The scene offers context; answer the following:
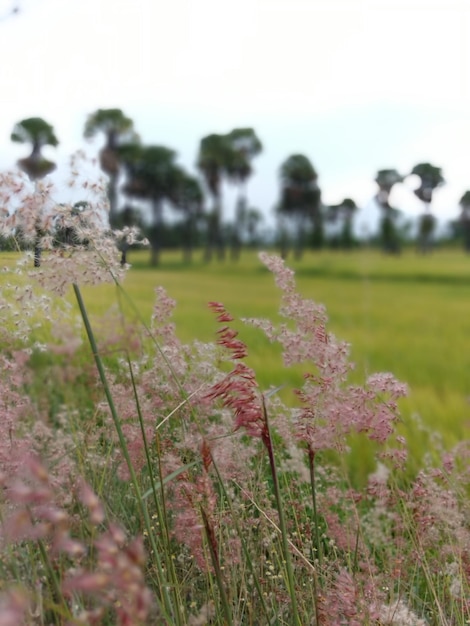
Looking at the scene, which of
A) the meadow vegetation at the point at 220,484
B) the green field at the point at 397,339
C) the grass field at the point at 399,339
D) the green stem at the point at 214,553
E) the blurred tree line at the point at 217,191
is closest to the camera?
the green stem at the point at 214,553

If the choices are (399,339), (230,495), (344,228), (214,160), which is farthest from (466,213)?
(230,495)

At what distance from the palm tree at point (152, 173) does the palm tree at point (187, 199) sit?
0.85 metres

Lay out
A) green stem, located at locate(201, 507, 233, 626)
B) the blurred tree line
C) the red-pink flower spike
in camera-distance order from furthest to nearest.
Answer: the blurred tree line < the red-pink flower spike < green stem, located at locate(201, 507, 233, 626)

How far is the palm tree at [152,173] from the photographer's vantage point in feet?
159

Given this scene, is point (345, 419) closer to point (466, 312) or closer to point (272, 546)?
point (272, 546)

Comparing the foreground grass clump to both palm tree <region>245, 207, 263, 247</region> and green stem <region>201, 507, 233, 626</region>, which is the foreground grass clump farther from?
palm tree <region>245, 207, 263, 247</region>

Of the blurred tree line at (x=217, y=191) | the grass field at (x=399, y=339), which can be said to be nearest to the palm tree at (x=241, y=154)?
the blurred tree line at (x=217, y=191)

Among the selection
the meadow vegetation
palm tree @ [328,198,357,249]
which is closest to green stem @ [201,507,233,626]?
the meadow vegetation

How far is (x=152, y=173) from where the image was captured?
50.5 m

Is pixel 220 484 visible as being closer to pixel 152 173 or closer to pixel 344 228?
pixel 152 173

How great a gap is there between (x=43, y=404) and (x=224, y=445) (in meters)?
1.70

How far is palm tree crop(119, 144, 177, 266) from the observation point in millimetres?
48500

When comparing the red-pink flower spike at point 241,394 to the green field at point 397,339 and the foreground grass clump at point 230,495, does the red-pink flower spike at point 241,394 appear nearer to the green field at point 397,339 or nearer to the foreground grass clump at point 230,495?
the foreground grass clump at point 230,495

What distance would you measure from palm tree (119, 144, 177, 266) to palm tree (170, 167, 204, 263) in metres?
0.85
